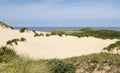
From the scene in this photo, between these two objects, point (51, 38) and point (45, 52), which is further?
point (51, 38)

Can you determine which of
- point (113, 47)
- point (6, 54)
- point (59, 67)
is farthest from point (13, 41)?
point (59, 67)

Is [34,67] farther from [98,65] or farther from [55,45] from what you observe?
[55,45]

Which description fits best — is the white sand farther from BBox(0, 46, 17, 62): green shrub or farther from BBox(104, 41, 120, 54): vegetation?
BBox(0, 46, 17, 62): green shrub

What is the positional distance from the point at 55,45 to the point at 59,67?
35.6 feet

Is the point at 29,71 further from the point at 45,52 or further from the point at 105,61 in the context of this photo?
the point at 45,52

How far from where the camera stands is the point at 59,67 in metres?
18.8

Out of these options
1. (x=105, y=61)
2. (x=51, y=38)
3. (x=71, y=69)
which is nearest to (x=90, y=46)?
(x=51, y=38)

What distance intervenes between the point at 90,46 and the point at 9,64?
13400 mm

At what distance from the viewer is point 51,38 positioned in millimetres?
30266

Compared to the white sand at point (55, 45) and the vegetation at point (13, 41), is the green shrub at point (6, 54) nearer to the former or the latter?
the white sand at point (55, 45)

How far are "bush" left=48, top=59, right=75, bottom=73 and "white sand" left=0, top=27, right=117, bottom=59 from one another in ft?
24.5

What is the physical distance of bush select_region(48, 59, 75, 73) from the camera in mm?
18419

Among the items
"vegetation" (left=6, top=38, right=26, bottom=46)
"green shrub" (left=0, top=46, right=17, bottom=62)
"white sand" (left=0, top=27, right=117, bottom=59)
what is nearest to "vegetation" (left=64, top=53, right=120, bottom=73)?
"green shrub" (left=0, top=46, right=17, bottom=62)

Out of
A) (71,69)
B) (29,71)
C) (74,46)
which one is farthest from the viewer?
(74,46)
